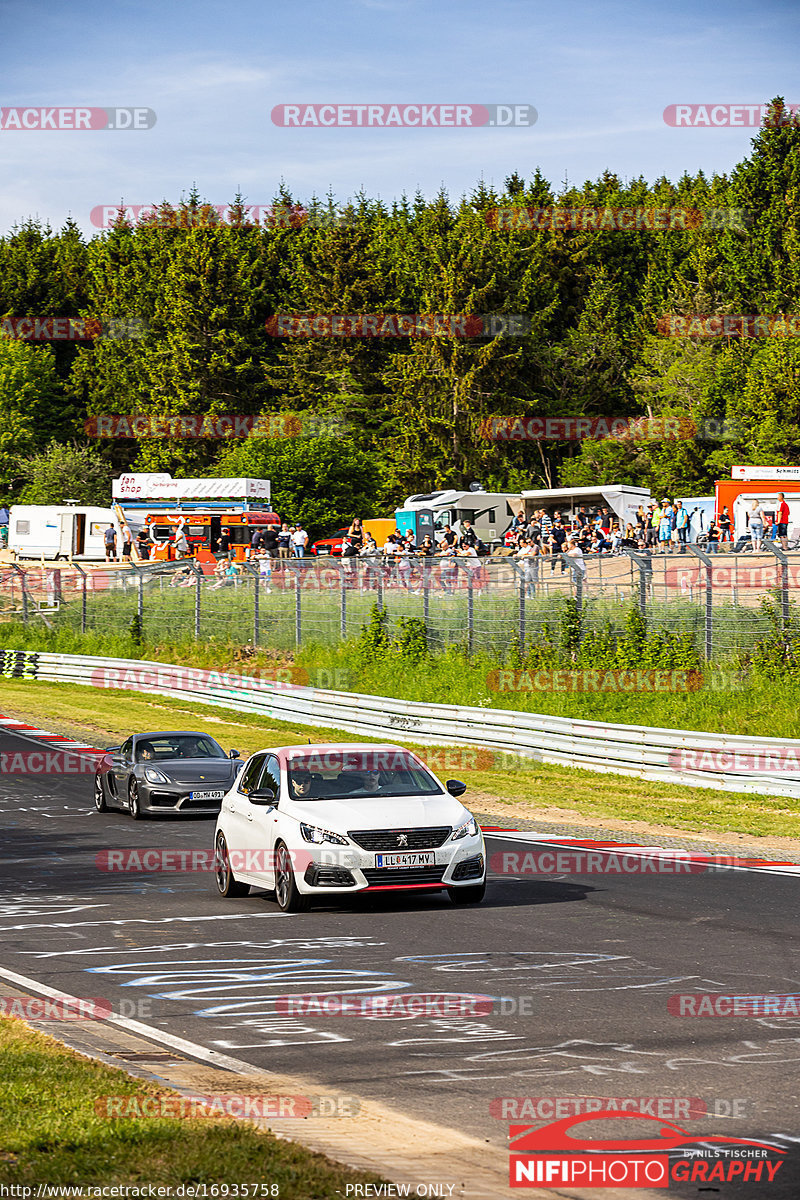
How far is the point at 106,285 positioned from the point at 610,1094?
102 meters

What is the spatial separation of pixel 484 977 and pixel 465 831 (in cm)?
310

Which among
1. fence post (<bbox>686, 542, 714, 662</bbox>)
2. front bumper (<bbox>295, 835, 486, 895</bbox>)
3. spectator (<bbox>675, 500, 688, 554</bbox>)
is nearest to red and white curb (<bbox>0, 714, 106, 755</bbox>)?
fence post (<bbox>686, 542, 714, 662</bbox>)

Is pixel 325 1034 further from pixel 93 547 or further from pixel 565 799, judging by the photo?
pixel 93 547

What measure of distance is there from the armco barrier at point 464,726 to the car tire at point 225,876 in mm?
9877

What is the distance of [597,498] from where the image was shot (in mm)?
59906

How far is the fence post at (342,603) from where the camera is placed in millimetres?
36438

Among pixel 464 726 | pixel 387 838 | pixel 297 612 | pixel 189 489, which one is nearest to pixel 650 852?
pixel 387 838

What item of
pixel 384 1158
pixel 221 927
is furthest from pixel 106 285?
pixel 384 1158

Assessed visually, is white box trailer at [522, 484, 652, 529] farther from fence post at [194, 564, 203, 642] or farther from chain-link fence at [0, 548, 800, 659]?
fence post at [194, 564, 203, 642]

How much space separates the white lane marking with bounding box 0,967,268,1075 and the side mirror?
3732 mm

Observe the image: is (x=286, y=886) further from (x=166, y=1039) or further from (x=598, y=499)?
(x=598, y=499)

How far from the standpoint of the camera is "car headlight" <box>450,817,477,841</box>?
13188mm

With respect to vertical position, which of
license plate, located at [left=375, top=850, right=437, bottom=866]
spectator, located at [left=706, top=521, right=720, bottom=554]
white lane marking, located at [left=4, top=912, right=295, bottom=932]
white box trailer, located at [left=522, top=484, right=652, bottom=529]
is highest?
white box trailer, located at [left=522, top=484, right=652, bottom=529]

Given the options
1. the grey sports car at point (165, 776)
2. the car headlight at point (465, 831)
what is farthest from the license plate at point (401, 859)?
the grey sports car at point (165, 776)
